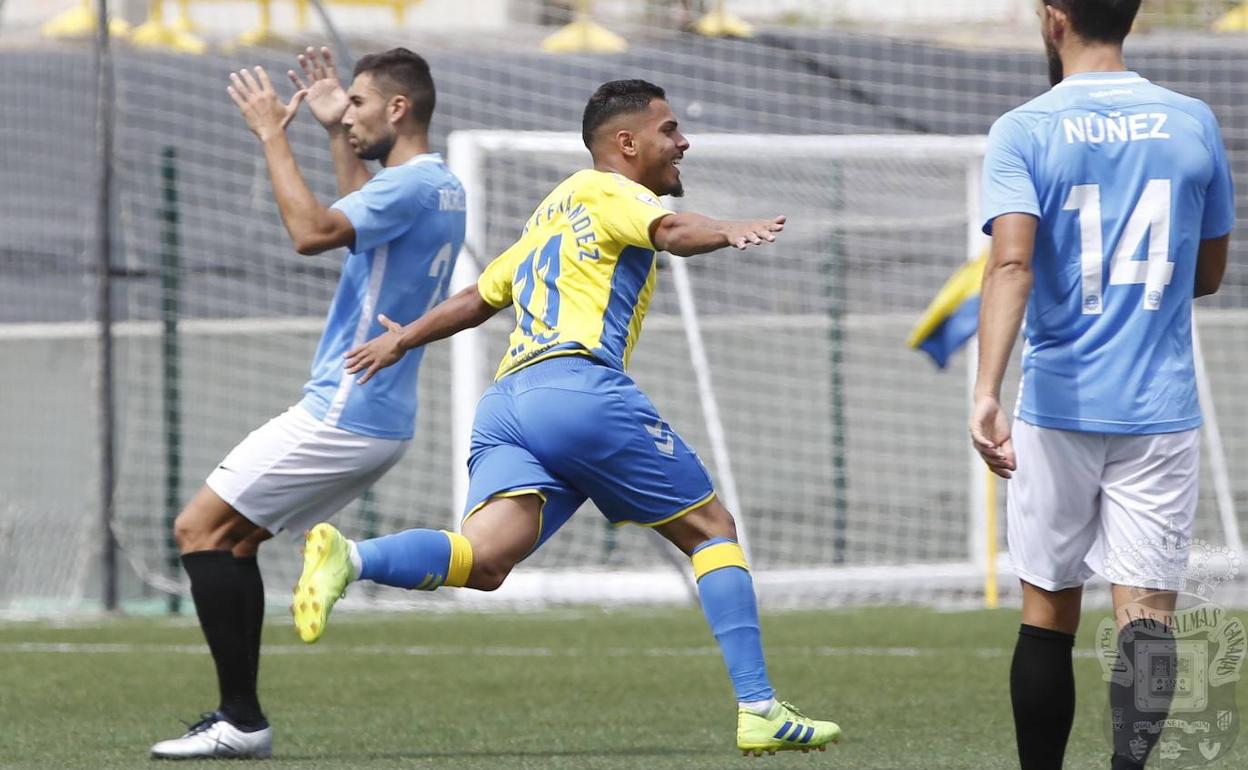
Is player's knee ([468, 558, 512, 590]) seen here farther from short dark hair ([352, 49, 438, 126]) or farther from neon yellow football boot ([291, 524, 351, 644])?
short dark hair ([352, 49, 438, 126])

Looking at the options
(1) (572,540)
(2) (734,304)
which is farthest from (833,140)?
(1) (572,540)

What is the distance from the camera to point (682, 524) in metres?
5.04

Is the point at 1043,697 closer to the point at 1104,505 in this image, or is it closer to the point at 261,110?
the point at 1104,505

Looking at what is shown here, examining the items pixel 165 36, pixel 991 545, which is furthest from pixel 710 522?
pixel 165 36

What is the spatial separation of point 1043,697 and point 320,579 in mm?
1679

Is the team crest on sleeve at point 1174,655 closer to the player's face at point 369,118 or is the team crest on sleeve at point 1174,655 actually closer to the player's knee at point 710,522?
the player's knee at point 710,522

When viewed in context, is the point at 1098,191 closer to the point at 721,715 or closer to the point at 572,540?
the point at 721,715

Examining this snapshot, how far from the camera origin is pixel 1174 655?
428cm

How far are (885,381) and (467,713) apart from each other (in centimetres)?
667

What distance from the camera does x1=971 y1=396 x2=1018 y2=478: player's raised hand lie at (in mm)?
3990

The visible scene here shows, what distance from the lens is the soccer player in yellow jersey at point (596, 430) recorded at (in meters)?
4.75

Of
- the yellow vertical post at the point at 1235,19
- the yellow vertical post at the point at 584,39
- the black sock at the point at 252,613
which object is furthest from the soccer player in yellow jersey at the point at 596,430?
the yellow vertical post at the point at 1235,19

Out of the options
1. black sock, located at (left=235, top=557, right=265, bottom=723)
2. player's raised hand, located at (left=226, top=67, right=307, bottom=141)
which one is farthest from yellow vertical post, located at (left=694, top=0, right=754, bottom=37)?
black sock, located at (left=235, top=557, right=265, bottom=723)

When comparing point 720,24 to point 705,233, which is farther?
point 720,24
